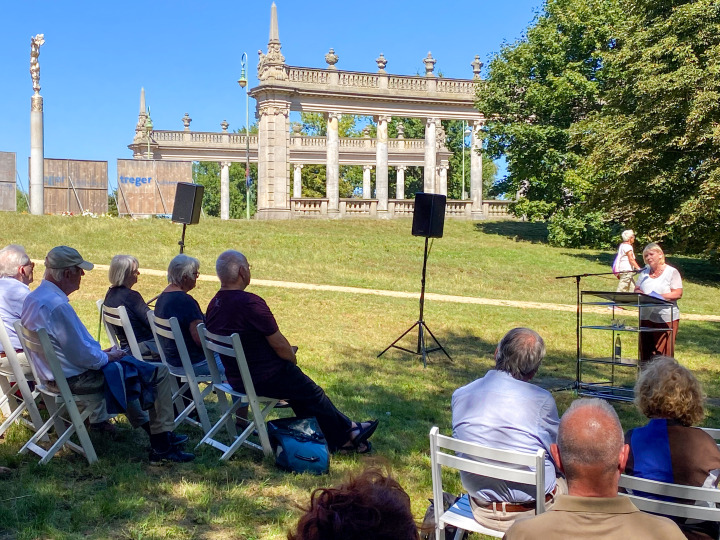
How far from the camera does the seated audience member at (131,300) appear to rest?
263 inches

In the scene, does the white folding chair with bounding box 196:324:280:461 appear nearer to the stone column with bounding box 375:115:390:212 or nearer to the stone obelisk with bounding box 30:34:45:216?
the stone obelisk with bounding box 30:34:45:216

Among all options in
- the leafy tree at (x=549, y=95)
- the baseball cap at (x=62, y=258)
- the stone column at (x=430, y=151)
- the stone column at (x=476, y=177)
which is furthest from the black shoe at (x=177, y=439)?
the stone column at (x=430, y=151)

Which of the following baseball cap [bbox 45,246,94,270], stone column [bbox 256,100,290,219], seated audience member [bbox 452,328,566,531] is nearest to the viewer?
seated audience member [bbox 452,328,566,531]

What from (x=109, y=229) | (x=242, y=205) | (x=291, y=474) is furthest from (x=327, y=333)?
(x=242, y=205)

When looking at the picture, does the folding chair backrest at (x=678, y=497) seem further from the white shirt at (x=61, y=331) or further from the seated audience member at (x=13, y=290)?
the seated audience member at (x=13, y=290)

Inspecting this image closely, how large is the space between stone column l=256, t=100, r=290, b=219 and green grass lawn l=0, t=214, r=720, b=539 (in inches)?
121

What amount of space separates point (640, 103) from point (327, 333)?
16560mm

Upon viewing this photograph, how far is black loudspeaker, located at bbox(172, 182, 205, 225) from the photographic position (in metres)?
12.7

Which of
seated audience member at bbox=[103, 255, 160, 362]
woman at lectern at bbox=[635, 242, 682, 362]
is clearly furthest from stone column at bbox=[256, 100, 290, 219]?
seated audience member at bbox=[103, 255, 160, 362]

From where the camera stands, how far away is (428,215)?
34.4 feet

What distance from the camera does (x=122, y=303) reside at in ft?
21.9

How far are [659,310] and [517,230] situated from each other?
27.5 meters

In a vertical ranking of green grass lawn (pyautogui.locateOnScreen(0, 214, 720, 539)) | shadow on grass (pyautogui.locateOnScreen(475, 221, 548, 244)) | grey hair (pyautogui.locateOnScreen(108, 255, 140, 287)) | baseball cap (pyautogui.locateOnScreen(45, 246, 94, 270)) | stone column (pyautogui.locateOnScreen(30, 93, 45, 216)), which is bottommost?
green grass lawn (pyautogui.locateOnScreen(0, 214, 720, 539))

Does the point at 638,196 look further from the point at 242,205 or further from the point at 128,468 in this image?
the point at 242,205
